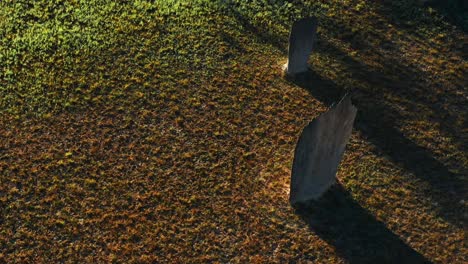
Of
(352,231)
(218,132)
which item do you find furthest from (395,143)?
(218,132)

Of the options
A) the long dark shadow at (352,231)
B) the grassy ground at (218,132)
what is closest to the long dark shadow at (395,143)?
the grassy ground at (218,132)

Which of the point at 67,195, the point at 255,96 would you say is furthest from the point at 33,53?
the point at 255,96

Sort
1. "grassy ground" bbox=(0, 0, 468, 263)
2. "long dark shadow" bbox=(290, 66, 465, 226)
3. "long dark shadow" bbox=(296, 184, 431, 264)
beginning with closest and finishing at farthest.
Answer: "long dark shadow" bbox=(296, 184, 431, 264) → "grassy ground" bbox=(0, 0, 468, 263) → "long dark shadow" bbox=(290, 66, 465, 226)

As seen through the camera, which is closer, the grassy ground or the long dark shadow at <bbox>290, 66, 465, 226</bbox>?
the grassy ground

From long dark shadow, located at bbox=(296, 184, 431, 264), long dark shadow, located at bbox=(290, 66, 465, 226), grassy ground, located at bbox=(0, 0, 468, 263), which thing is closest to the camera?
long dark shadow, located at bbox=(296, 184, 431, 264)

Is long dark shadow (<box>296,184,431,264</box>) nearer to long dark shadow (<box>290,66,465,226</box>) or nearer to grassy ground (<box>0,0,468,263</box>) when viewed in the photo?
grassy ground (<box>0,0,468,263</box>)

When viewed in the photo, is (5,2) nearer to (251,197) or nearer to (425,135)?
(251,197)

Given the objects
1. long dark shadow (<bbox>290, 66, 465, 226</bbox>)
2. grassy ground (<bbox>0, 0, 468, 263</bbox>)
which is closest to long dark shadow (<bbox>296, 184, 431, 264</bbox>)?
grassy ground (<bbox>0, 0, 468, 263</bbox>)
